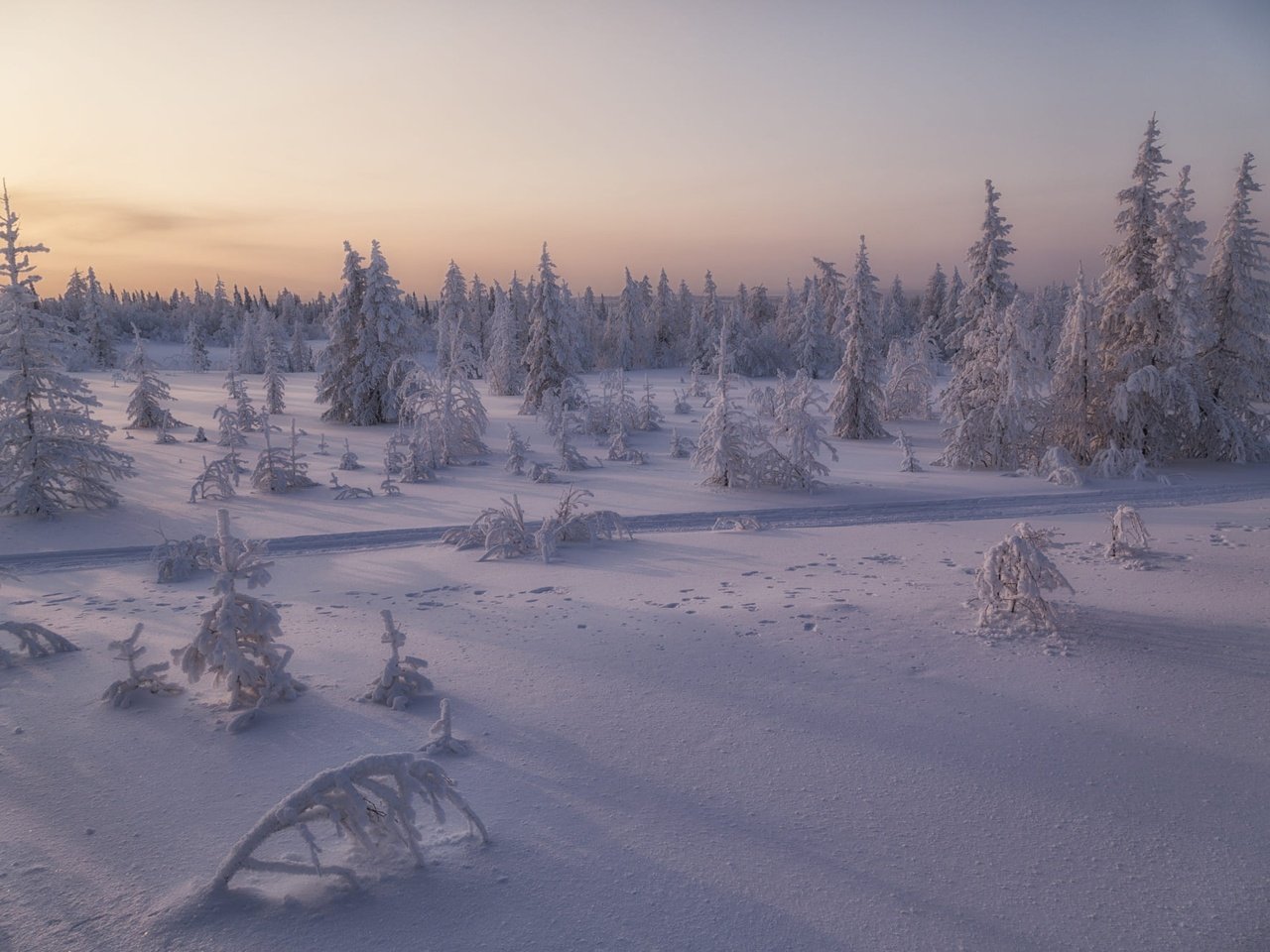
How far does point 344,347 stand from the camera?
30.3m

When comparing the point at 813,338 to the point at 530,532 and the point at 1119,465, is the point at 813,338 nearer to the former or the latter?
the point at 1119,465

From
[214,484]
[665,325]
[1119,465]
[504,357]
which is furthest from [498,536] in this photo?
[665,325]

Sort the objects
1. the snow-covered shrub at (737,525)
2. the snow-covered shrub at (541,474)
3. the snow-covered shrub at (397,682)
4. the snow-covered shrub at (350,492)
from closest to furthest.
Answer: the snow-covered shrub at (397,682) < the snow-covered shrub at (737,525) < the snow-covered shrub at (350,492) < the snow-covered shrub at (541,474)

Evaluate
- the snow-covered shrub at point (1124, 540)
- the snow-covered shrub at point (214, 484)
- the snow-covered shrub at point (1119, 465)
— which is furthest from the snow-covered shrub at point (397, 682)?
the snow-covered shrub at point (1119, 465)

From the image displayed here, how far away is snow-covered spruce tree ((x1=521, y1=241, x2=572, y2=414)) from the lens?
113 ft

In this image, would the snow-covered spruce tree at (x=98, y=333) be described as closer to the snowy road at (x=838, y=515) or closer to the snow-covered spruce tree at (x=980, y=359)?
the snowy road at (x=838, y=515)

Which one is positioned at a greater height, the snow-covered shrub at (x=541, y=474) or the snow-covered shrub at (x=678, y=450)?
the snow-covered shrub at (x=678, y=450)

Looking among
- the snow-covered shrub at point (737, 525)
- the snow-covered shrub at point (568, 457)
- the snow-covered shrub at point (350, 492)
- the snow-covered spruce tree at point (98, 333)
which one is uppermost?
the snow-covered spruce tree at point (98, 333)

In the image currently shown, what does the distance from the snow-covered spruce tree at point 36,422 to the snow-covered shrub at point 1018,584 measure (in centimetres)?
1556

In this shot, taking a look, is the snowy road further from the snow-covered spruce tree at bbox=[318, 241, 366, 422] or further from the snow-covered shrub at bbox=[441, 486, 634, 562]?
the snow-covered spruce tree at bbox=[318, 241, 366, 422]

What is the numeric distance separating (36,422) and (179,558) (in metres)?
7.45

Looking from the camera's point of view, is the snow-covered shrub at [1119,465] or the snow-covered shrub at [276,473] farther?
the snow-covered shrub at [1119,465]

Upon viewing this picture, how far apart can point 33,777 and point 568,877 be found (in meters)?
3.82

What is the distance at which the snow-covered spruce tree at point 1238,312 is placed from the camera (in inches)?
778
